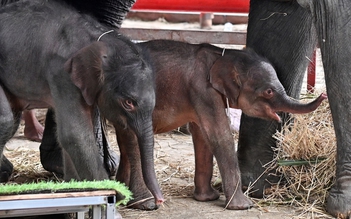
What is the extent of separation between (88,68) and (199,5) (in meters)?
3.72

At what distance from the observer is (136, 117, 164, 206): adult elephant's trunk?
3.63m

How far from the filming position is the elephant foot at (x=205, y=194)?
4406 millimetres

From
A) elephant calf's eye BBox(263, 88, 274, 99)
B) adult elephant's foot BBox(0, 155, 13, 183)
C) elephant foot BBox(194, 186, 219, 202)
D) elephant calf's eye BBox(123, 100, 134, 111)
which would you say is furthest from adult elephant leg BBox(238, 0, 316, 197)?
adult elephant's foot BBox(0, 155, 13, 183)

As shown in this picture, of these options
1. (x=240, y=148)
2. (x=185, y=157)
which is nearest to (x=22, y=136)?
(x=185, y=157)

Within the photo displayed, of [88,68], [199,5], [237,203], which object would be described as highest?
[199,5]

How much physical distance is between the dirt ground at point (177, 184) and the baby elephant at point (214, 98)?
8 cm

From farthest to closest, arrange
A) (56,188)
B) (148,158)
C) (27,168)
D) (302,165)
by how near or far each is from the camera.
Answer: (27,168), (302,165), (148,158), (56,188)

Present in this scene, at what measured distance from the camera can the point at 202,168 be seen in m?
4.45

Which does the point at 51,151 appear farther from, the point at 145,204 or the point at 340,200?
the point at 340,200

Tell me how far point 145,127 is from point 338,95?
0.87m

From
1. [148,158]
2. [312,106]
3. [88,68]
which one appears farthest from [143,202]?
A: [312,106]

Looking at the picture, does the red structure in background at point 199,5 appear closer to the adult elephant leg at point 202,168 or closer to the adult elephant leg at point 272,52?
the adult elephant leg at point 272,52

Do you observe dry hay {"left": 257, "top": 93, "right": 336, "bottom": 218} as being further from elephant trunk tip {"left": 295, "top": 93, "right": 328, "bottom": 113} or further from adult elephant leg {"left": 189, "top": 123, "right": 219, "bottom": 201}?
elephant trunk tip {"left": 295, "top": 93, "right": 328, "bottom": 113}

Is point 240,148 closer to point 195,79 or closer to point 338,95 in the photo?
point 195,79
